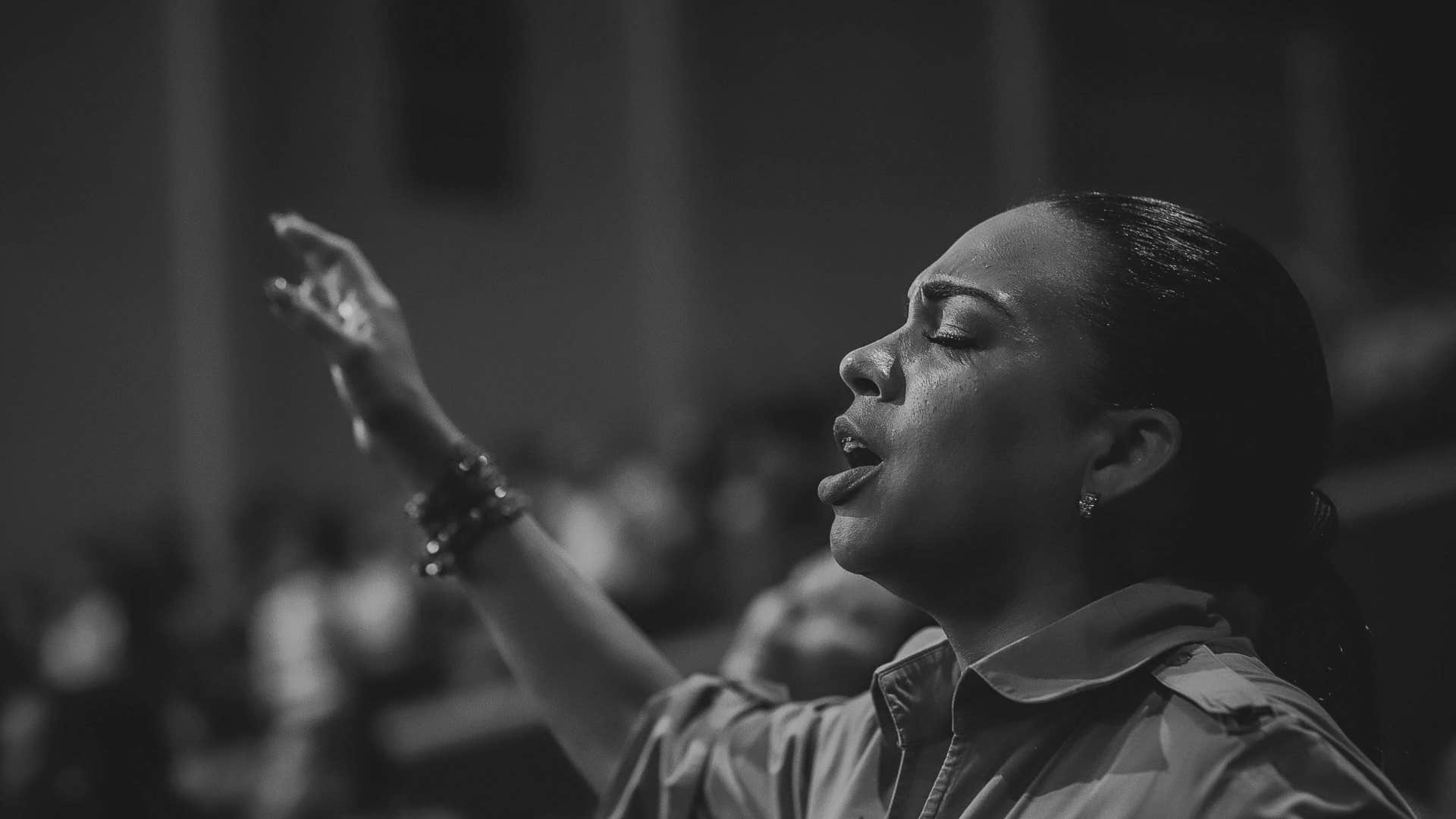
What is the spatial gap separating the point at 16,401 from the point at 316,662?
4199 mm

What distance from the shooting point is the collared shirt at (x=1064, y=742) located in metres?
0.96

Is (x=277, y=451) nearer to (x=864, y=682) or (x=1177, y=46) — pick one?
(x=1177, y=46)

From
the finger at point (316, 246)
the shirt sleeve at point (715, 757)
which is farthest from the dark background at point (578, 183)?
the shirt sleeve at point (715, 757)

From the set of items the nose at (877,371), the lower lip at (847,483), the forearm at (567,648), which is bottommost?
the forearm at (567,648)

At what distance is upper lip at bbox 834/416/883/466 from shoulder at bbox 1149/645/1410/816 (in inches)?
11.4

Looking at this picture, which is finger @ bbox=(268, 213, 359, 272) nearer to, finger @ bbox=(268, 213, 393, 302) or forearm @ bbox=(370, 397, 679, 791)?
finger @ bbox=(268, 213, 393, 302)

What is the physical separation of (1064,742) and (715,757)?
0.43 metres

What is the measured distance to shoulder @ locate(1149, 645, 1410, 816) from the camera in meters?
0.92

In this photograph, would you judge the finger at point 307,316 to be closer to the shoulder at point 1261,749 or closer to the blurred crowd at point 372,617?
the blurred crowd at point 372,617

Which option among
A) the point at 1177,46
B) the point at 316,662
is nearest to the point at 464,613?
the point at 316,662

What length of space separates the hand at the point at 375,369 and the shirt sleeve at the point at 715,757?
371 mm

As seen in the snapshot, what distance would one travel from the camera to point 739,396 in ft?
31.7

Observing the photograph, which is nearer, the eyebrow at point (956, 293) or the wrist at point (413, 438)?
the eyebrow at point (956, 293)

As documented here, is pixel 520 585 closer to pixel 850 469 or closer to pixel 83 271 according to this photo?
pixel 850 469
